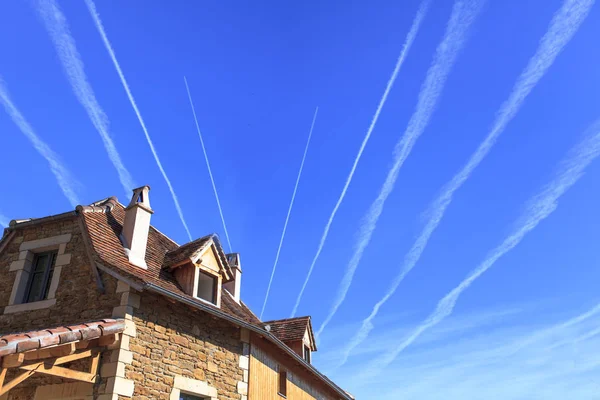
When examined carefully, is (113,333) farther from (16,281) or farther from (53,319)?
(16,281)

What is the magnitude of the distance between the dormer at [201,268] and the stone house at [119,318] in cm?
3

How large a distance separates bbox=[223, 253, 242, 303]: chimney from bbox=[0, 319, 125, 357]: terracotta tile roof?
6.70 metres

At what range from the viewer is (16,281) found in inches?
434

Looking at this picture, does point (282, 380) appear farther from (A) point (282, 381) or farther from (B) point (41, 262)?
(B) point (41, 262)

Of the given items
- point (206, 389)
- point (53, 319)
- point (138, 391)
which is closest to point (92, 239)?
point (53, 319)

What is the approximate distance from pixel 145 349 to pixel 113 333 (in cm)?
88

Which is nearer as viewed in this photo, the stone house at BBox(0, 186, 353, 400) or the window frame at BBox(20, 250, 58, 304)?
the stone house at BBox(0, 186, 353, 400)

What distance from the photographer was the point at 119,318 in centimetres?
951

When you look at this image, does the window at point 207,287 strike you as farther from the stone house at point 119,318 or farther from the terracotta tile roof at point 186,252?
the terracotta tile roof at point 186,252

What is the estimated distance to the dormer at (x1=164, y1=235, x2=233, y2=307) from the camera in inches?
471

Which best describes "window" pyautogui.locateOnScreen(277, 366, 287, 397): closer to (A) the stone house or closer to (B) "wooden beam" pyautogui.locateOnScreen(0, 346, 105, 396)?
(A) the stone house

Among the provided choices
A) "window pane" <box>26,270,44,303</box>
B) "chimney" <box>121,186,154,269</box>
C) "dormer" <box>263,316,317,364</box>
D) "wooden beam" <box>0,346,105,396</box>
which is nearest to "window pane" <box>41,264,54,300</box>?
"window pane" <box>26,270,44,303</box>

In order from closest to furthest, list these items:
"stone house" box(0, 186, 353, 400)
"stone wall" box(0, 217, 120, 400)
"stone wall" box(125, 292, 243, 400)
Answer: "stone house" box(0, 186, 353, 400)
"stone wall" box(125, 292, 243, 400)
"stone wall" box(0, 217, 120, 400)

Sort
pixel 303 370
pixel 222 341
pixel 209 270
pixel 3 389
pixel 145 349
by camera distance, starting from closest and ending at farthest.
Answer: pixel 3 389
pixel 145 349
pixel 222 341
pixel 209 270
pixel 303 370
